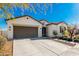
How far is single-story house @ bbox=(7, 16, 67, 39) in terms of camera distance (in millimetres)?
7746

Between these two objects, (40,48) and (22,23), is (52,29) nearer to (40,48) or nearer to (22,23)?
(40,48)

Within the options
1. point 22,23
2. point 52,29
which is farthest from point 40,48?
point 22,23

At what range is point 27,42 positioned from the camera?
773cm

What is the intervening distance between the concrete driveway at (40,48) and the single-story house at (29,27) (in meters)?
0.38

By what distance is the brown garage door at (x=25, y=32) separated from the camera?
8055mm

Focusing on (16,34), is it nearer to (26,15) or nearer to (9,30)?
(9,30)

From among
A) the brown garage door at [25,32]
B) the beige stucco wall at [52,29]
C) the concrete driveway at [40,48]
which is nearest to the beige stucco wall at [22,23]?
the brown garage door at [25,32]

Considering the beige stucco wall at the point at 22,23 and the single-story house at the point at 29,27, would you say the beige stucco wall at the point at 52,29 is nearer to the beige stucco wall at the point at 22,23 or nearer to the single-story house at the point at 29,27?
the single-story house at the point at 29,27

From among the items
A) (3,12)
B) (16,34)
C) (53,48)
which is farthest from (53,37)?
(3,12)

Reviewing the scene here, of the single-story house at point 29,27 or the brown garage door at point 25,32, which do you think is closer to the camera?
the single-story house at point 29,27

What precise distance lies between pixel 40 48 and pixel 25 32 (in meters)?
1.22

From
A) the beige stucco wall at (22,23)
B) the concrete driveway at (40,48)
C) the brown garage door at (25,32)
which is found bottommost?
the concrete driveway at (40,48)

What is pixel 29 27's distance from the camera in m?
8.13

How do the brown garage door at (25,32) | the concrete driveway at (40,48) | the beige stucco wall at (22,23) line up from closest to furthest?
the concrete driveway at (40,48) → the beige stucco wall at (22,23) → the brown garage door at (25,32)
